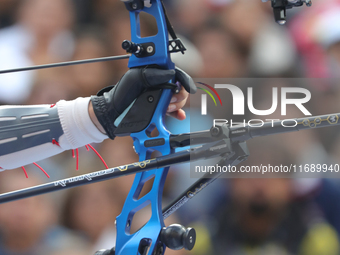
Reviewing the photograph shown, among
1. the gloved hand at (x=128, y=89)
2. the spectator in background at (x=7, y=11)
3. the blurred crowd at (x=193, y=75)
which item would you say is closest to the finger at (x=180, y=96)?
the gloved hand at (x=128, y=89)

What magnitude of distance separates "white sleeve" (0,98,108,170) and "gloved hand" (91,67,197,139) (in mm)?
20

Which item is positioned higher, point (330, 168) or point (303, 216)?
point (330, 168)

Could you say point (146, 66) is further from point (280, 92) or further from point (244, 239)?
point (244, 239)

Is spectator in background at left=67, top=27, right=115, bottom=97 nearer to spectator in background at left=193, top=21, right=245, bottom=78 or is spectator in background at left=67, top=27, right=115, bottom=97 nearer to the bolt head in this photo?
spectator in background at left=193, top=21, right=245, bottom=78

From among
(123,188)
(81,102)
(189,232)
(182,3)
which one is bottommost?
(123,188)

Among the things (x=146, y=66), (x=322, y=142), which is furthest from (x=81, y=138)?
(x=322, y=142)

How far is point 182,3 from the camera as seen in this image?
1.06 m

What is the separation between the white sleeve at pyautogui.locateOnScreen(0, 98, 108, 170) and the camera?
547mm

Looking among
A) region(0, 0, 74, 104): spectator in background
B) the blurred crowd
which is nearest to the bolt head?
the blurred crowd

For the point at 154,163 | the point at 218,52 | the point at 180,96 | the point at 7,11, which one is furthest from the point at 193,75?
the point at 7,11

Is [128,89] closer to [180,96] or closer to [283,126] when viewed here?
[180,96]

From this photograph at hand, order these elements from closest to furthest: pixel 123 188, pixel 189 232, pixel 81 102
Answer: pixel 189 232
pixel 81 102
pixel 123 188

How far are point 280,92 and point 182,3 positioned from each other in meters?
0.66

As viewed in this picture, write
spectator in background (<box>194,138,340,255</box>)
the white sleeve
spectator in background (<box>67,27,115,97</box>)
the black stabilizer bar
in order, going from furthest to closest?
spectator in background (<box>67,27,115,97</box>)
spectator in background (<box>194,138,340,255</box>)
the white sleeve
the black stabilizer bar
